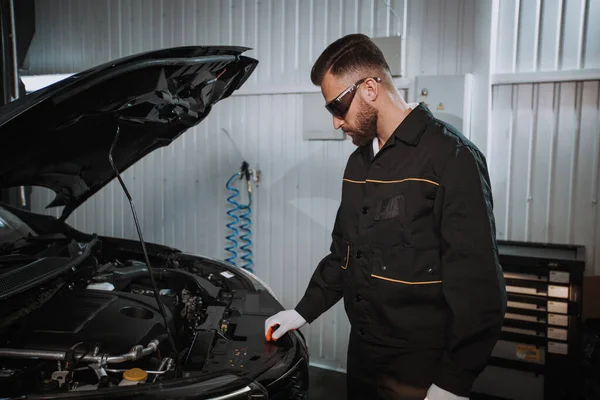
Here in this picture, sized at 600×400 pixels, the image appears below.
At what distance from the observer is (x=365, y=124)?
174 cm

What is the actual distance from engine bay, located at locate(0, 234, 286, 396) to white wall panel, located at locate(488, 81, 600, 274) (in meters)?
1.98

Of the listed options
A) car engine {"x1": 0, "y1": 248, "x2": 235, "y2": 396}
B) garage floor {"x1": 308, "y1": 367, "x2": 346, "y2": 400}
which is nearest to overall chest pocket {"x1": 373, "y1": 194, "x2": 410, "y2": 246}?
car engine {"x1": 0, "y1": 248, "x2": 235, "y2": 396}

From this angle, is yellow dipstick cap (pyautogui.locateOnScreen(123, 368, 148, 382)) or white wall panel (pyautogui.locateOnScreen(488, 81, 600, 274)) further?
white wall panel (pyautogui.locateOnScreen(488, 81, 600, 274))

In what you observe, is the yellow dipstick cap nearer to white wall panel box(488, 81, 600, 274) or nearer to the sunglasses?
the sunglasses

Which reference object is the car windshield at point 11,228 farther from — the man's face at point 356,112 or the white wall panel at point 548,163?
the white wall panel at point 548,163

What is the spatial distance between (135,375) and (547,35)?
3.07 metres

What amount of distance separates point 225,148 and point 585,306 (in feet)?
9.37

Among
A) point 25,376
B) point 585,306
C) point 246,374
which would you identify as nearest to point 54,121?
point 25,376

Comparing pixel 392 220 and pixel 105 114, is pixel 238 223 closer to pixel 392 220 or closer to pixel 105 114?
pixel 105 114

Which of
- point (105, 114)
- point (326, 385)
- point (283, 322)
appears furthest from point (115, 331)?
point (326, 385)

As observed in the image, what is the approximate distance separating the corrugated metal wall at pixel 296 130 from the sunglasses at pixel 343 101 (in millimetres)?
1717

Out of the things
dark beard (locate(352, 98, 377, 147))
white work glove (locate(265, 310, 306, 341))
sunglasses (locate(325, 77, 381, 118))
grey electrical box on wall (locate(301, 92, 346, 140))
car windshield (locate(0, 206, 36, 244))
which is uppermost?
grey electrical box on wall (locate(301, 92, 346, 140))

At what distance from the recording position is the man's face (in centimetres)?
171

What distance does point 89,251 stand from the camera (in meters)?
2.24
